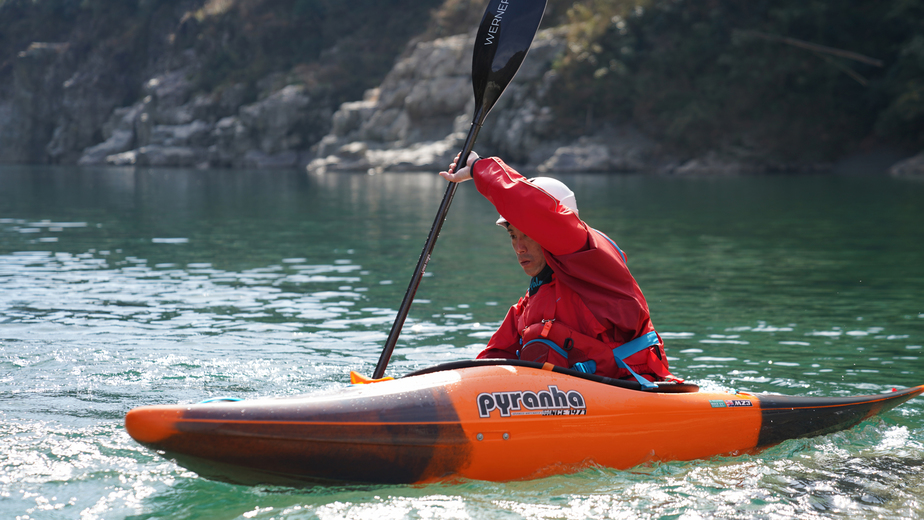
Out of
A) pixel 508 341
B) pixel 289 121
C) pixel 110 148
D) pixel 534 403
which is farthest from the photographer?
pixel 110 148

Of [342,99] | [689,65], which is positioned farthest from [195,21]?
[689,65]

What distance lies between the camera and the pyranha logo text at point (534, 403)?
3801 mm

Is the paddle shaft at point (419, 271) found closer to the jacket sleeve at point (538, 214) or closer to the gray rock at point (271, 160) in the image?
the jacket sleeve at point (538, 214)

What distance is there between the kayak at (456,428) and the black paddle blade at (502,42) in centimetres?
213

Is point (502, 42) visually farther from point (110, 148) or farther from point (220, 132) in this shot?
point (110, 148)

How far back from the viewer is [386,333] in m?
7.39

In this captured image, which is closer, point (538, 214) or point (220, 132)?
point (538, 214)

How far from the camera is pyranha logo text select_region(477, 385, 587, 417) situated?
150 inches

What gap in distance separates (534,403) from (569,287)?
619 mm

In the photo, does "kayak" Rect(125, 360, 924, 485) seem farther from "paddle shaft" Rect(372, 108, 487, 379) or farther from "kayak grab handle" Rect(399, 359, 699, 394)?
"paddle shaft" Rect(372, 108, 487, 379)

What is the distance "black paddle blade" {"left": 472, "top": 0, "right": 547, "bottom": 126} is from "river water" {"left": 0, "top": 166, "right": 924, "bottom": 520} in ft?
7.29

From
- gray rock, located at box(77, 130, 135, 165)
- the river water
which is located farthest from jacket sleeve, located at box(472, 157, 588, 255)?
gray rock, located at box(77, 130, 135, 165)

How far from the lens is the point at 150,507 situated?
3.69 metres

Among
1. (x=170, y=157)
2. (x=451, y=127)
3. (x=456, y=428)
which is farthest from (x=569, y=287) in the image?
(x=170, y=157)
